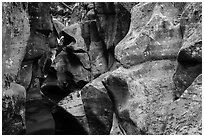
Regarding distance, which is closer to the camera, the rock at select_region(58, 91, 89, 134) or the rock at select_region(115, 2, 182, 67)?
the rock at select_region(115, 2, 182, 67)

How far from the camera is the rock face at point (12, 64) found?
665 centimetres

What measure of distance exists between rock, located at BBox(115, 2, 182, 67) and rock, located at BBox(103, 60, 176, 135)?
125 millimetres

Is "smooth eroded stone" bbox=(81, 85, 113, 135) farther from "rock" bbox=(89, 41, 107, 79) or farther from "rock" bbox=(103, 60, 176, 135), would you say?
"rock" bbox=(89, 41, 107, 79)

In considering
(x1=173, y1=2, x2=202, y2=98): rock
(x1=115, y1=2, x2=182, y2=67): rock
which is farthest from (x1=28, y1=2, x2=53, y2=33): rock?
(x1=173, y1=2, x2=202, y2=98): rock

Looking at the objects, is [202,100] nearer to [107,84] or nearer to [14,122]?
[107,84]

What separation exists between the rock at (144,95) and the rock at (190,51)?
0.29 metres

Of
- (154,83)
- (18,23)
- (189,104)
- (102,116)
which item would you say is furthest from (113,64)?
(189,104)

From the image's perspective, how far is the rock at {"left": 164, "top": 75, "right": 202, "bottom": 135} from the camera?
3954 millimetres

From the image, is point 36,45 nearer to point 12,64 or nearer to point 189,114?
point 12,64

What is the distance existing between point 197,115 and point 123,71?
69.6 inches

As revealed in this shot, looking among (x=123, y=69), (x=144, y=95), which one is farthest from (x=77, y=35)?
(x=144, y=95)

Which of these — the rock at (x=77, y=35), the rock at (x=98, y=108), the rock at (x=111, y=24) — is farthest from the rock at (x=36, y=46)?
the rock at (x=98, y=108)

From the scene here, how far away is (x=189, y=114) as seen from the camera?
4074 mm

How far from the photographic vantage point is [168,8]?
224 inches
